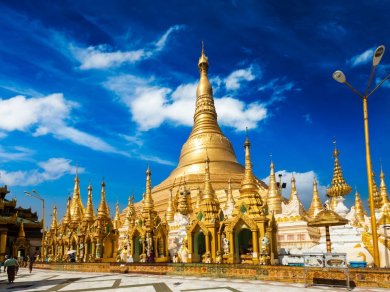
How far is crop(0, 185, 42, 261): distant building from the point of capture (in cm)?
4531

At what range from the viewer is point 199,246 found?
76.9ft

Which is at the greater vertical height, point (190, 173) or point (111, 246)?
point (190, 173)

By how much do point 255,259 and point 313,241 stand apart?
9.96 m

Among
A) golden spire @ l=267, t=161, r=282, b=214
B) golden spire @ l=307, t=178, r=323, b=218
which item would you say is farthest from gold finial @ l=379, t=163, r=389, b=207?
golden spire @ l=267, t=161, r=282, b=214

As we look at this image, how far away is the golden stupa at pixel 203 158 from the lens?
47.5 metres

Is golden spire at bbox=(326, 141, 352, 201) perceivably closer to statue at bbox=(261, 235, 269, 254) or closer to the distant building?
statue at bbox=(261, 235, 269, 254)

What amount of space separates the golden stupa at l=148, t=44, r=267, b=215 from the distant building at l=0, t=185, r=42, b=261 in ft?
64.1

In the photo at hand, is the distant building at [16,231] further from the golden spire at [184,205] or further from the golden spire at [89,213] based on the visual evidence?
the golden spire at [184,205]

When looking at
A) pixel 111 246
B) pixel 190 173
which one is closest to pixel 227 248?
pixel 111 246

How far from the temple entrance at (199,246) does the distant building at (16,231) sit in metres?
31.0

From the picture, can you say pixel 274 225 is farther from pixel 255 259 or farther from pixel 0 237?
pixel 0 237

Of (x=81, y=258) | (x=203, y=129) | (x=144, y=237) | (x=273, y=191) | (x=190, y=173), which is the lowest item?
(x=81, y=258)

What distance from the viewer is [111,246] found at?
30.0 m

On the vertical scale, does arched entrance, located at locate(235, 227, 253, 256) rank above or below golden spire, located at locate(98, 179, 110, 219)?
below
